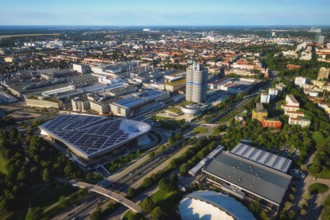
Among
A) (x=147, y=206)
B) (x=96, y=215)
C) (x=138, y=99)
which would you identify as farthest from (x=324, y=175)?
(x=138, y=99)

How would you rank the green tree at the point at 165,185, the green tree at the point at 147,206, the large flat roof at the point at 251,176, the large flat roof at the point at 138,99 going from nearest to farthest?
the green tree at the point at 147,206, the large flat roof at the point at 251,176, the green tree at the point at 165,185, the large flat roof at the point at 138,99

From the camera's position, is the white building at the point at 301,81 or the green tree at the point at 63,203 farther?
the white building at the point at 301,81

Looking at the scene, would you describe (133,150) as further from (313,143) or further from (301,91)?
(301,91)

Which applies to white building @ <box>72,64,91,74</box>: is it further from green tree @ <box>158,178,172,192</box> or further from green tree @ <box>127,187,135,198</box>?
green tree @ <box>158,178,172,192</box>

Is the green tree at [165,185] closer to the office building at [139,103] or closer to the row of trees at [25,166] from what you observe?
the row of trees at [25,166]

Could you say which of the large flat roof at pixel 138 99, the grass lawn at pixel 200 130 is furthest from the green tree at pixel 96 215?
the large flat roof at pixel 138 99

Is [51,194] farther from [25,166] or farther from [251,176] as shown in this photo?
[251,176]

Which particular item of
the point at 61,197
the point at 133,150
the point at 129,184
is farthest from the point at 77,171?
the point at 133,150
